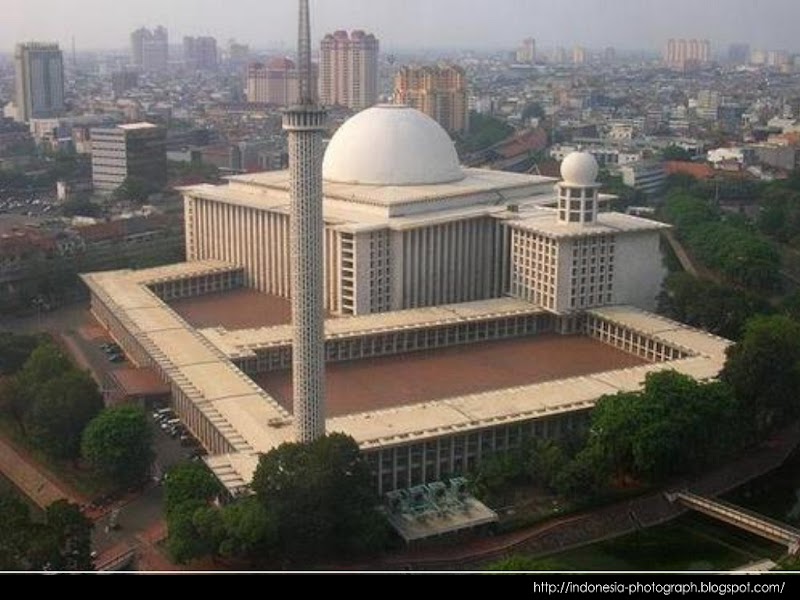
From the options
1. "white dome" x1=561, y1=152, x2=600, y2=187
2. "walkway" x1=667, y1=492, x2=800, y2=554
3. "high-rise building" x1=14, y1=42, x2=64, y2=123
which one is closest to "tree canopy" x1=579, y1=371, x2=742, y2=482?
"walkway" x1=667, y1=492, x2=800, y2=554

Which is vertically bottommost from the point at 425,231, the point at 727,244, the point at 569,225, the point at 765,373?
the point at 765,373

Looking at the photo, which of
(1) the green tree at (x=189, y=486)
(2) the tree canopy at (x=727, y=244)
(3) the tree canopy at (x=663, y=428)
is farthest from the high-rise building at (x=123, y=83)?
(3) the tree canopy at (x=663, y=428)

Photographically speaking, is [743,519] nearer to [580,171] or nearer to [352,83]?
[580,171]

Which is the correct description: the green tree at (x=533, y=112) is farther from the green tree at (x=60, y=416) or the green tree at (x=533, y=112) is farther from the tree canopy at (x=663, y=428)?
the green tree at (x=60, y=416)

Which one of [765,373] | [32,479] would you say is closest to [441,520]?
[765,373]

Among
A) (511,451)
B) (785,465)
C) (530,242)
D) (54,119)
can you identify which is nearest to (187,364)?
(511,451)

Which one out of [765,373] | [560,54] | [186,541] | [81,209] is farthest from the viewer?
[81,209]

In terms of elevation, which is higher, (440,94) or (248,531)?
(440,94)
